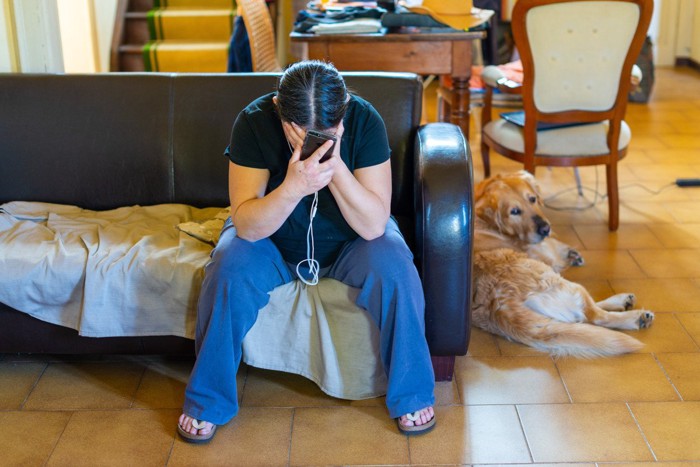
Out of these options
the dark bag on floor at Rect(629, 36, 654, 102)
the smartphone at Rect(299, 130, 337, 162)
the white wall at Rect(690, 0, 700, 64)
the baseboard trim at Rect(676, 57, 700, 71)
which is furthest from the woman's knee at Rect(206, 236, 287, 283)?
the baseboard trim at Rect(676, 57, 700, 71)

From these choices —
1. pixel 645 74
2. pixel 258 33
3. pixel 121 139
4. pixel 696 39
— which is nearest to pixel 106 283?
pixel 121 139

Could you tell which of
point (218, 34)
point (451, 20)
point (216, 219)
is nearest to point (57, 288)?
point (216, 219)

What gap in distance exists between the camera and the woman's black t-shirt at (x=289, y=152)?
2115mm

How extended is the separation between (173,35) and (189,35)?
101 millimetres

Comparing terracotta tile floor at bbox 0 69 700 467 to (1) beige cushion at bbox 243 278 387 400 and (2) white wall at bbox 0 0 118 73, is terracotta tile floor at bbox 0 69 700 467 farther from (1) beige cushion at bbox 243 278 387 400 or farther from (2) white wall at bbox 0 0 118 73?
(2) white wall at bbox 0 0 118 73

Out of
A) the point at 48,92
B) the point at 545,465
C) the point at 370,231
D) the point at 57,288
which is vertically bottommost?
the point at 545,465

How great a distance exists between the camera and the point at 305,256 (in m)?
2.19

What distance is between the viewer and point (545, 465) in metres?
2.00

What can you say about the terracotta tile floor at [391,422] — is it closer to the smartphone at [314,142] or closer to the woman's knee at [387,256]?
the woman's knee at [387,256]

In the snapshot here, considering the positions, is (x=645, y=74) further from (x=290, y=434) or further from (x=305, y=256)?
(x=290, y=434)

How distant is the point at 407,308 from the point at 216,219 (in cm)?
71

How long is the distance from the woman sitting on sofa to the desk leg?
1490 mm

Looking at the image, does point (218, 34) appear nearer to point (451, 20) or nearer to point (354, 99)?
point (451, 20)

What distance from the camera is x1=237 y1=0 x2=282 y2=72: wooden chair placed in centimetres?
374
